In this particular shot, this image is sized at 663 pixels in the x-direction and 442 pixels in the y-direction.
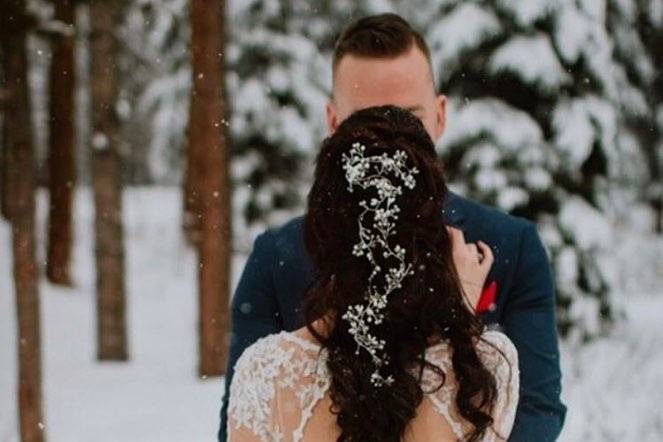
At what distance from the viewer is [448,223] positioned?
2.48 m

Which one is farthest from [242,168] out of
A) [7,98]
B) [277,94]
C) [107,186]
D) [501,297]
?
[501,297]

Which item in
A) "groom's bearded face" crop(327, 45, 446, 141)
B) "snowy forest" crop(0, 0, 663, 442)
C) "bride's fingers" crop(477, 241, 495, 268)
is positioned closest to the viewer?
"bride's fingers" crop(477, 241, 495, 268)

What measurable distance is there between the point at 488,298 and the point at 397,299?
17.3 inches

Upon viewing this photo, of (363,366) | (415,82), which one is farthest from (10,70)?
(363,366)

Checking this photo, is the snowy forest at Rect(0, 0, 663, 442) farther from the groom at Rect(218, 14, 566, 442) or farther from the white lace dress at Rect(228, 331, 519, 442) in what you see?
the white lace dress at Rect(228, 331, 519, 442)

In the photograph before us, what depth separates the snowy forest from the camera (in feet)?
32.3

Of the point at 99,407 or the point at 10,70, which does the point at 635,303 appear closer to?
the point at 99,407

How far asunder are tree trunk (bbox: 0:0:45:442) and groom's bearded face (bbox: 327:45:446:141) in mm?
5545

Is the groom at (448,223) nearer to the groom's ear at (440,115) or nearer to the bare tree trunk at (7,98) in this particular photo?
the groom's ear at (440,115)

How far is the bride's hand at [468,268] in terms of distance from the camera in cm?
220

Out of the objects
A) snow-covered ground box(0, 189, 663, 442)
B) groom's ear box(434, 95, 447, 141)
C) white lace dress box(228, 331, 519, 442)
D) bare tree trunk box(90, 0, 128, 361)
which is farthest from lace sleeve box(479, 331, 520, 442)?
bare tree trunk box(90, 0, 128, 361)

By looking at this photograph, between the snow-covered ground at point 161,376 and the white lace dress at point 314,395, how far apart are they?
6792 millimetres

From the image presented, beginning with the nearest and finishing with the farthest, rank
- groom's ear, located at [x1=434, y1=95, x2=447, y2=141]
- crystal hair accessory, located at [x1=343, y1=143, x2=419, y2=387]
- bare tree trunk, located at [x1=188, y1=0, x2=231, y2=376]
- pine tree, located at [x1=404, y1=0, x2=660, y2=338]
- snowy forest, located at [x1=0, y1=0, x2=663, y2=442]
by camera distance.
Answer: crystal hair accessory, located at [x1=343, y1=143, x2=419, y2=387] → groom's ear, located at [x1=434, y1=95, x2=447, y2=141] → snowy forest, located at [x1=0, y1=0, x2=663, y2=442] → bare tree trunk, located at [x1=188, y1=0, x2=231, y2=376] → pine tree, located at [x1=404, y1=0, x2=660, y2=338]

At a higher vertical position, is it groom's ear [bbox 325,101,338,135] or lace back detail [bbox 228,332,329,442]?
groom's ear [bbox 325,101,338,135]
